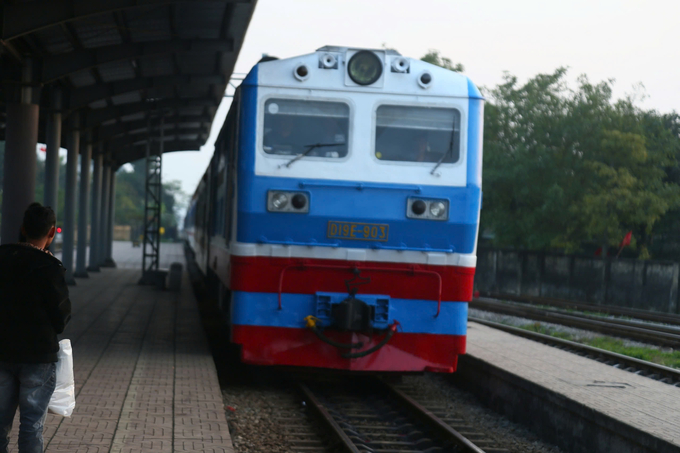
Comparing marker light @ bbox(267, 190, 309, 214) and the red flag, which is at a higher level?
marker light @ bbox(267, 190, 309, 214)

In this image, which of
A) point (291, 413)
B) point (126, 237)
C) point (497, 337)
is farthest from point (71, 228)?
point (126, 237)

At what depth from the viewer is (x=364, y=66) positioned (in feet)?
28.0

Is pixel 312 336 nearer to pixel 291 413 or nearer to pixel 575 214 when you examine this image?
pixel 291 413

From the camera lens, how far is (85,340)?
36.0 feet

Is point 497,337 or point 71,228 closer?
point 497,337

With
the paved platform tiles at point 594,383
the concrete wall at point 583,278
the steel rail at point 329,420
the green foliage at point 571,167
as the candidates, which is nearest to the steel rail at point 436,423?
the steel rail at point 329,420

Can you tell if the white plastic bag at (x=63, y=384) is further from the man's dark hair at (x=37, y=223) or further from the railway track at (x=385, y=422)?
the railway track at (x=385, y=422)

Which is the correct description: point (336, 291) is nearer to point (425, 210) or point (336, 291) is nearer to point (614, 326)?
point (425, 210)

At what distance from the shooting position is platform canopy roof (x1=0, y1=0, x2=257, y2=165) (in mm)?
11781

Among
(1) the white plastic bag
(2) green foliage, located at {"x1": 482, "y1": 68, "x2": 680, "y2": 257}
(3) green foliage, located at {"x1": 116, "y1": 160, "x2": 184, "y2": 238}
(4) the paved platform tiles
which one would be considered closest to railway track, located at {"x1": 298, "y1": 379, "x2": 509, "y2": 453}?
(4) the paved platform tiles

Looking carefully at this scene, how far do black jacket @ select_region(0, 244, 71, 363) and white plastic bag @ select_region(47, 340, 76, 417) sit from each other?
117mm

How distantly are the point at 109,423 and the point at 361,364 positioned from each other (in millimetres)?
2748

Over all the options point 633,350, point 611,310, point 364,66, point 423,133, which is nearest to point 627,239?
point 611,310

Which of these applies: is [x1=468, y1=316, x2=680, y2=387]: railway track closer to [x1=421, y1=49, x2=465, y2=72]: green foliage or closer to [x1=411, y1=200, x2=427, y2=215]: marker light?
[x1=411, y1=200, x2=427, y2=215]: marker light
